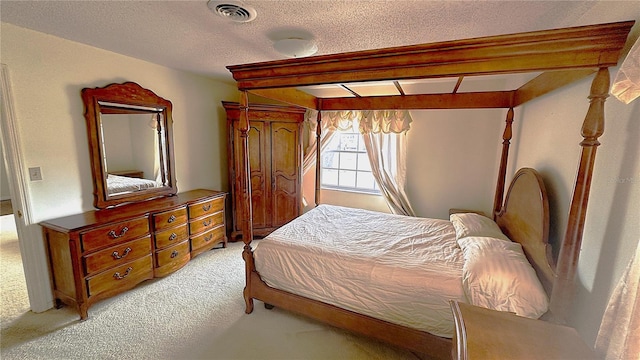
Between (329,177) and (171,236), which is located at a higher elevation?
(329,177)

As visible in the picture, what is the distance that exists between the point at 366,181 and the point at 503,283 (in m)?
2.75

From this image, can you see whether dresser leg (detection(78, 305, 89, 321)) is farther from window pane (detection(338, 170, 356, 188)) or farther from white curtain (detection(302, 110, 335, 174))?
window pane (detection(338, 170, 356, 188))

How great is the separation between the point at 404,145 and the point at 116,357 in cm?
358

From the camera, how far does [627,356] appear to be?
752 mm

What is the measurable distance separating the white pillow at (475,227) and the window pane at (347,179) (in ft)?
6.42

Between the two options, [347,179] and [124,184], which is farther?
[347,179]

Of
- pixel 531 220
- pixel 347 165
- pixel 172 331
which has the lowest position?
pixel 172 331

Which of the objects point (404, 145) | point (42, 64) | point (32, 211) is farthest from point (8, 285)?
point (404, 145)

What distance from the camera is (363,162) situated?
13.3 ft

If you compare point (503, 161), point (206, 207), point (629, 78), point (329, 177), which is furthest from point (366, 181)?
point (629, 78)

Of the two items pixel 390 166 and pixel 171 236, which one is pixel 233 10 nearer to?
pixel 171 236

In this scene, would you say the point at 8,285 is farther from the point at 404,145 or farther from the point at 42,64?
the point at 404,145

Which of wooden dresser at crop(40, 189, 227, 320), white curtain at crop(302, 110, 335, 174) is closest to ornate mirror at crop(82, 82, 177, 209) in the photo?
wooden dresser at crop(40, 189, 227, 320)

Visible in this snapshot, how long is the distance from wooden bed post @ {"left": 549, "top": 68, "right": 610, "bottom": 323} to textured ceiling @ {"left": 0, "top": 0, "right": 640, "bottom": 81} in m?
0.35
